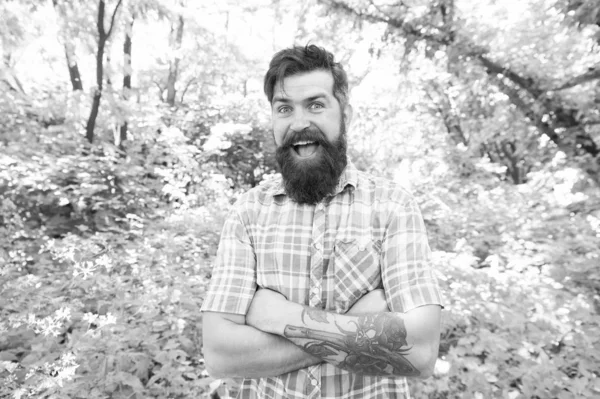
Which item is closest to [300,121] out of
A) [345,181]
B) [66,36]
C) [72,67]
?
[345,181]

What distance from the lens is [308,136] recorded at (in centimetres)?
161

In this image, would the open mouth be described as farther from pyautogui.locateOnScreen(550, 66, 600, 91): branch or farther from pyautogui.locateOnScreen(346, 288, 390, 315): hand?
pyautogui.locateOnScreen(550, 66, 600, 91): branch

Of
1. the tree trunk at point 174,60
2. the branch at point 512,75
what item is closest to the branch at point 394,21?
the branch at point 512,75

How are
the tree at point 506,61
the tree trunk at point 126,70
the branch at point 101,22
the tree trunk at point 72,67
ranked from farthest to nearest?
1. the tree trunk at point 126,70
2. the tree trunk at point 72,67
3. the branch at point 101,22
4. the tree at point 506,61

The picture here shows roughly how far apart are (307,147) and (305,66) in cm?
36

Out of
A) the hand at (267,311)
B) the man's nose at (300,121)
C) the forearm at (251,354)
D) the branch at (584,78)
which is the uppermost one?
the branch at (584,78)

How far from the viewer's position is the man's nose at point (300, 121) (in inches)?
63.2

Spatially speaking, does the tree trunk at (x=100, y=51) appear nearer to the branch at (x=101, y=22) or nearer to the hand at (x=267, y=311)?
the branch at (x=101, y=22)

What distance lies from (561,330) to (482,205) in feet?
14.9

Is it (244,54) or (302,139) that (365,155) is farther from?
(302,139)

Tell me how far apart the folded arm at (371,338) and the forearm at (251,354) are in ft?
0.15

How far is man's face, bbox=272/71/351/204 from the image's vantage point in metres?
1.59

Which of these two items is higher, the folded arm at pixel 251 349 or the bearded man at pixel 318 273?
the bearded man at pixel 318 273

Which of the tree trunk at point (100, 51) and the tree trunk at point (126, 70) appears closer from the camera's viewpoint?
the tree trunk at point (100, 51)
